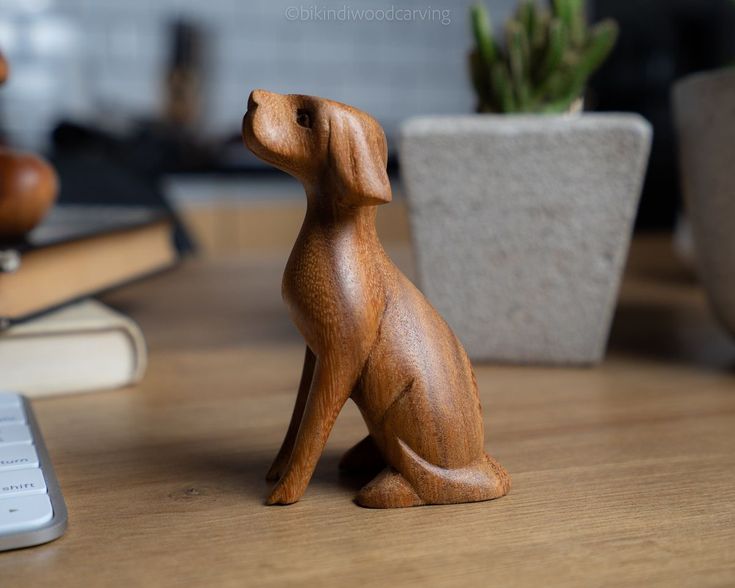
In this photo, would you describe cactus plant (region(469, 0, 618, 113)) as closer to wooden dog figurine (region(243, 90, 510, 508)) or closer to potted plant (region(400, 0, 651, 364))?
potted plant (region(400, 0, 651, 364))

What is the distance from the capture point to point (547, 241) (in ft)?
2.02

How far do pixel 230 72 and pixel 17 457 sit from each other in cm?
233

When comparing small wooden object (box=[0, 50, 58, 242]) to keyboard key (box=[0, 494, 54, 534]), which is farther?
small wooden object (box=[0, 50, 58, 242])

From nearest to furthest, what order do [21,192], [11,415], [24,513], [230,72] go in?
[24,513], [11,415], [21,192], [230,72]

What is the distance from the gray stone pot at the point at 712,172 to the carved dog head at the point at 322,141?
0.35m

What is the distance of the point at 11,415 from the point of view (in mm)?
453

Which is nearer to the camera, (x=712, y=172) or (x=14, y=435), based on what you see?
(x=14, y=435)

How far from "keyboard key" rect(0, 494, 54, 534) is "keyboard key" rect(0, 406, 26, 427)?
0.37 feet

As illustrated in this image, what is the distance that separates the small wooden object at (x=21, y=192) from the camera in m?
0.61

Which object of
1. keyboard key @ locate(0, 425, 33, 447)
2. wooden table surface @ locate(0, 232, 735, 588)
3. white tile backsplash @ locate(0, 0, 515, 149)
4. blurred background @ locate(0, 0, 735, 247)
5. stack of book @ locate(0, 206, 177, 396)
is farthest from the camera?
white tile backsplash @ locate(0, 0, 515, 149)

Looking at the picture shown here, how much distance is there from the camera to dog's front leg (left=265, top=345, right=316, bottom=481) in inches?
15.1

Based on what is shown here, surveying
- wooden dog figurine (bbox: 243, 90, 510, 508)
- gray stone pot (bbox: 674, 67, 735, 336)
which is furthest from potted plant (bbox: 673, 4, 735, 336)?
wooden dog figurine (bbox: 243, 90, 510, 508)

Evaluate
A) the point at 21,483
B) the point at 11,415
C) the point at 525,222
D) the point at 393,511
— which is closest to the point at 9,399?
the point at 11,415

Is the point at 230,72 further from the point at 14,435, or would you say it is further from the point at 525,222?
the point at 14,435
